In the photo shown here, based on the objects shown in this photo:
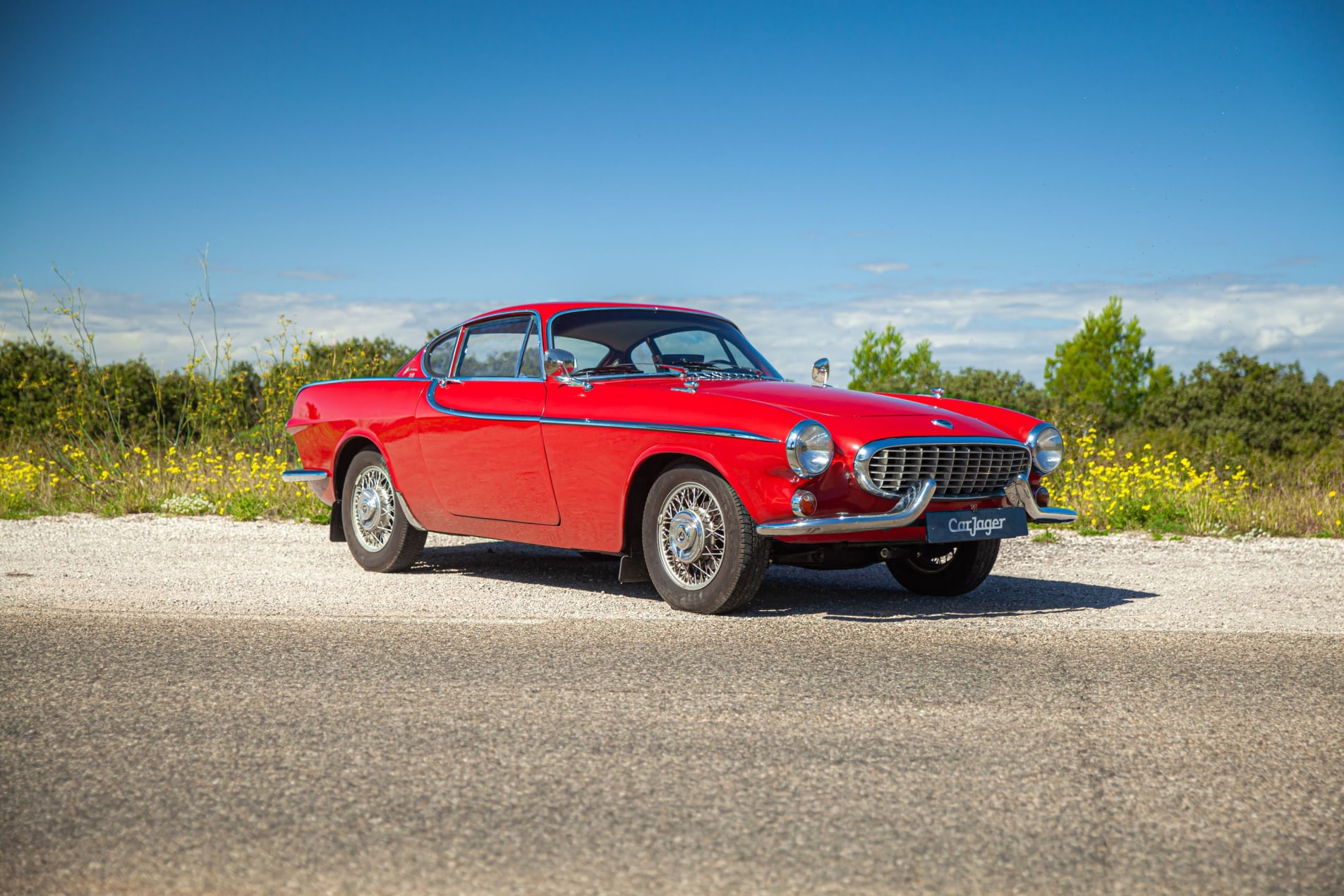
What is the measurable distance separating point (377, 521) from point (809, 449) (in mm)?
3591

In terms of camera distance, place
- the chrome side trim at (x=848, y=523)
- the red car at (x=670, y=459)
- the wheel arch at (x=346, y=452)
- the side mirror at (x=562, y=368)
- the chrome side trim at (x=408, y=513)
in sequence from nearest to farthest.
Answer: the chrome side trim at (x=848, y=523) → the red car at (x=670, y=459) → the side mirror at (x=562, y=368) → the chrome side trim at (x=408, y=513) → the wheel arch at (x=346, y=452)

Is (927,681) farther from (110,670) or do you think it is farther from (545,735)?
(110,670)

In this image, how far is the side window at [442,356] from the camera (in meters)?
7.95

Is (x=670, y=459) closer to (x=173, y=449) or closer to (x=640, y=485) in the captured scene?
(x=640, y=485)

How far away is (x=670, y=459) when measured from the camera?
641cm

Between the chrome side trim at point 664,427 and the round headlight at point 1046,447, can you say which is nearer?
the chrome side trim at point 664,427

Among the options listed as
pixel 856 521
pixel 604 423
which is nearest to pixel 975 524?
pixel 856 521

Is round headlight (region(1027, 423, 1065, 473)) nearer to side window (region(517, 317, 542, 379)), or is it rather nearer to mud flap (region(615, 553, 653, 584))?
mud flap (region(615, 553, 653, 584))

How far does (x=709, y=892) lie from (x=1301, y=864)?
1.41 m

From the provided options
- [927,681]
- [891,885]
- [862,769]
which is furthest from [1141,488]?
[891,885]

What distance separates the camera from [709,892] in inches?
102

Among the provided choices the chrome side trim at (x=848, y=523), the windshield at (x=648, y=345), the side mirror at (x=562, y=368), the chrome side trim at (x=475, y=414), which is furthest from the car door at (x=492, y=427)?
the chrome side trim at (x=848, y=523)

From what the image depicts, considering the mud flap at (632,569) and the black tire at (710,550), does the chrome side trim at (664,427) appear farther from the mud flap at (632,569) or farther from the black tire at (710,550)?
the mud flap at (632,569)

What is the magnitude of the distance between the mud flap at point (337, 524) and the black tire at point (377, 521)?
32mm
